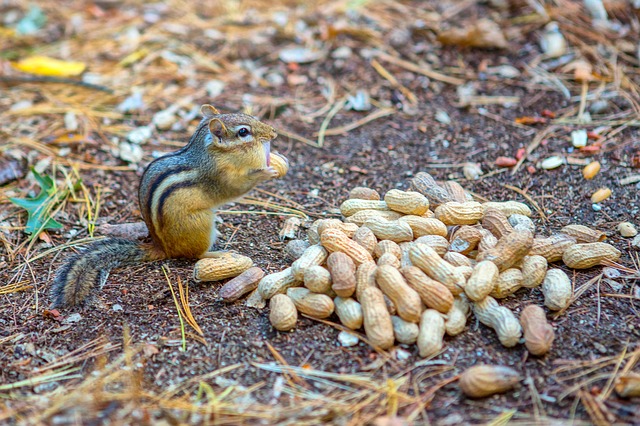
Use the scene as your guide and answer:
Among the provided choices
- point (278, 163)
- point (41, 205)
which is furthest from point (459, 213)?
point (41, 205)

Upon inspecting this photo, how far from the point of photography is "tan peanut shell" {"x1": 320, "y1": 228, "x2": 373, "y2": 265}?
10.1 ft

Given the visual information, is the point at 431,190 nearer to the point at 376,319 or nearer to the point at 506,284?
the point at 506,284

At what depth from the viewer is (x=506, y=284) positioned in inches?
117

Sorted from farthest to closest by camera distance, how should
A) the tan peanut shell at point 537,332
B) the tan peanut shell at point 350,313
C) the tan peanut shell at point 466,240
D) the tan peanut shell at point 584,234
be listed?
the tan peanut shell at point 584,234
the tan peanut shell at point 466,240
the tan peanut shell at point 350,313
the tan peanut shell at point 537,332

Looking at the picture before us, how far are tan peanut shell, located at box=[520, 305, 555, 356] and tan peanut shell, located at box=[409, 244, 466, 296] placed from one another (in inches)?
12.3

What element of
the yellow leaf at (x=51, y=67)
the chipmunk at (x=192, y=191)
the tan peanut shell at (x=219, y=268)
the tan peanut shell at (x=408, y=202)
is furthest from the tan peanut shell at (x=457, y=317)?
the yellow leaf at (x=51, y=67)

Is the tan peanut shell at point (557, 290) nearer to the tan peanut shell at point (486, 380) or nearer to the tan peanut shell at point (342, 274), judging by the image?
the tan peanut shell at point (486, 380)

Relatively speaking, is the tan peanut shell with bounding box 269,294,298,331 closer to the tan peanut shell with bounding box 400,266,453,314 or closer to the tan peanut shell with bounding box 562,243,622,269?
the tan peanut shell with bounding box 400,266,453,314

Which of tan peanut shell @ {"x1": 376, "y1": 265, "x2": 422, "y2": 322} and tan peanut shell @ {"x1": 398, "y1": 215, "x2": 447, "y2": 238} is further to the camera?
tan peanut shell @ {"x1": 398, "y1": 215, "x2": 447, "y2": 238}

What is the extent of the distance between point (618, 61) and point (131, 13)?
13.7 feet

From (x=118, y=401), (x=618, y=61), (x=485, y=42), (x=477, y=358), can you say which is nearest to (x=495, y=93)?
(x=485, y=42)

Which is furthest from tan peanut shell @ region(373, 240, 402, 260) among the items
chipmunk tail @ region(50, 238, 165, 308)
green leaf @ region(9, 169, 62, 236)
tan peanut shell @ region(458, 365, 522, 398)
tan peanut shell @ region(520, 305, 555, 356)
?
green leaf @ region(9, 169, 62, 236)

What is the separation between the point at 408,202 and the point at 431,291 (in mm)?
649

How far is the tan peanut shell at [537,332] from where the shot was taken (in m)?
2.61
